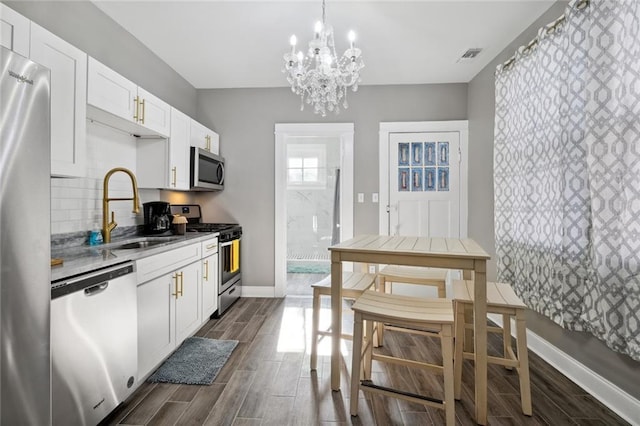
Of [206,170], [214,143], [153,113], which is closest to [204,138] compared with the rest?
[214,143]

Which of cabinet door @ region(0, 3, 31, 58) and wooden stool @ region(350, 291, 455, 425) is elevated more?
cabinet door @ region(0, 3, 31, 58)

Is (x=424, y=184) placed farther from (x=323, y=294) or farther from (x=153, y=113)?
(x=153, y=113)

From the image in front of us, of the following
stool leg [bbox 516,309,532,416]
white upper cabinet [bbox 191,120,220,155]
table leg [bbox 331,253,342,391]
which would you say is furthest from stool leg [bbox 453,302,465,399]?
white upper cabinet [bbox 191,120,220,155]

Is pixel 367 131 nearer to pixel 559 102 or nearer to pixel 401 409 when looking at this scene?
pixel 559 102

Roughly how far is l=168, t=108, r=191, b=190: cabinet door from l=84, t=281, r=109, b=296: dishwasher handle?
4.57 feet

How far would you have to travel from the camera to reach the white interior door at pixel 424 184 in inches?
141

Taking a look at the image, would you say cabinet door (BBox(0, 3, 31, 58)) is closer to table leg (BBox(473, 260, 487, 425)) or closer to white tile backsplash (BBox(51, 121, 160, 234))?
white tile backsplash (BBox(51, 121, 160, 234))

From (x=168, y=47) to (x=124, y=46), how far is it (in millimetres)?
388

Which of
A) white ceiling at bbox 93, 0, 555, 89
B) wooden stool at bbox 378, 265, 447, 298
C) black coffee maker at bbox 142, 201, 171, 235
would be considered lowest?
wooden stool at bbox 378, 265, 447, 298

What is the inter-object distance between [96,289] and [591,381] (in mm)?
2836

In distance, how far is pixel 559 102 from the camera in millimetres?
1961

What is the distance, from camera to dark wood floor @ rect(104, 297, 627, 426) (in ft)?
5.22

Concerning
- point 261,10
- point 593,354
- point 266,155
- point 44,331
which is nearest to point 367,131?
point 266,155

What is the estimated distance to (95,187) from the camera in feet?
7.46
